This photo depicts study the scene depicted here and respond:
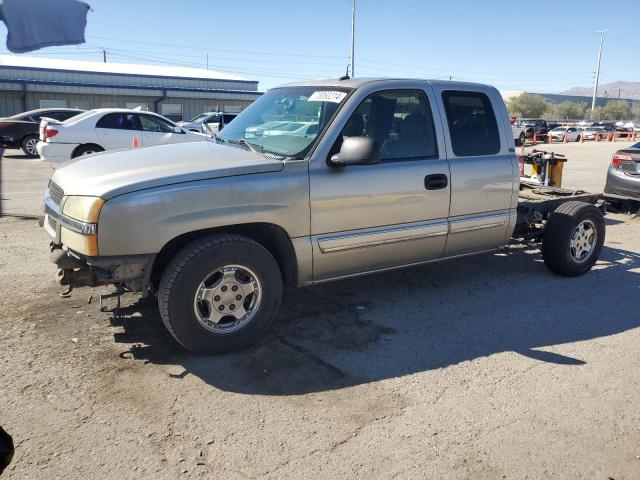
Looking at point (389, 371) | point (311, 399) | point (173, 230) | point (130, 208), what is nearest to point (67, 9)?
point (130, 208)

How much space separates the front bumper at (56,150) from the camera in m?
12.8

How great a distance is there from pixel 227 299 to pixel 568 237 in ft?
12.2

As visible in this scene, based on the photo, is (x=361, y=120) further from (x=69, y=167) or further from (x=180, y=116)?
(x=180, y=116)

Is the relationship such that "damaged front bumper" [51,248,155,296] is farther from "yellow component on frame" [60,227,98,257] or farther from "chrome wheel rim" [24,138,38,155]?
"chrome wheel rim" [24,138,38,155]

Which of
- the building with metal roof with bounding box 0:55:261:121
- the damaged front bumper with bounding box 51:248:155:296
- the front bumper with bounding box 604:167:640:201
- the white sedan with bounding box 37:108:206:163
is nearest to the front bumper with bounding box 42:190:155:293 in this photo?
the damaged front bumper with bounding box 51:248:155:296

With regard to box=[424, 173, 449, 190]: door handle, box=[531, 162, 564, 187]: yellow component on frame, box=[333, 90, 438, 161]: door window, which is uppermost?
box=[333, 90, 438, 161]: door window

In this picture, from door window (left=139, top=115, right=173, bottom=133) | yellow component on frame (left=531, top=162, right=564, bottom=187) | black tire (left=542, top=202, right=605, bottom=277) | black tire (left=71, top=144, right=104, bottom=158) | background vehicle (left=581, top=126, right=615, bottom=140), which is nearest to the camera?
black tire (left=542, top=202, right=605, bottom=277)

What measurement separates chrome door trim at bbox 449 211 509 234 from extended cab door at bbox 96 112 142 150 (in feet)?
33.8

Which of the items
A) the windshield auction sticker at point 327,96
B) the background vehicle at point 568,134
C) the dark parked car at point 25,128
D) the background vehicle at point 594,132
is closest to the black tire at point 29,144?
the dark parked car at point 25,128

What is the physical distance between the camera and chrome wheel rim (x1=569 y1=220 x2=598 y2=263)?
19.2ft

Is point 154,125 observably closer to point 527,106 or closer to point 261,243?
point 261,243

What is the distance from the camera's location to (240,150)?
4250mm

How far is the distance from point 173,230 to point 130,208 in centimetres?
30

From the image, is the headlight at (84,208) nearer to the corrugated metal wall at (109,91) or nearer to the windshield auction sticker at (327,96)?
the windshield auction sticker at (327,96)
